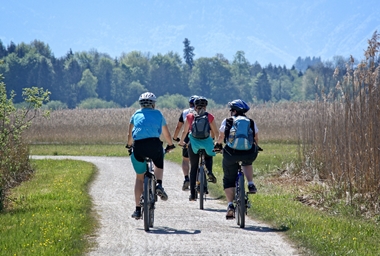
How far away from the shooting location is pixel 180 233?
10.8 meters

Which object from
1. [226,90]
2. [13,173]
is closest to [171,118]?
[13,173]

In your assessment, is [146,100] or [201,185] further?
[201,185]

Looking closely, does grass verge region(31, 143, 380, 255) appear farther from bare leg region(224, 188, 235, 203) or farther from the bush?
the bush

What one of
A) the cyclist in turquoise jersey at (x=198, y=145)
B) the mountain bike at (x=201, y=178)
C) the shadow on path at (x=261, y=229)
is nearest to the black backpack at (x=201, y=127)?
the cyclist in turquoise jersey at (x=198, y=145)

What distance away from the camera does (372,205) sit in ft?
42.7

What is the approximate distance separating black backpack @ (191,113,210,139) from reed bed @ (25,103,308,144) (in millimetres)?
24578

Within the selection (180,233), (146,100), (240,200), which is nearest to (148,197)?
(180,233)

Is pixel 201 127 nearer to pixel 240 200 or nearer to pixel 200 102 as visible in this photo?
pixel 200 102

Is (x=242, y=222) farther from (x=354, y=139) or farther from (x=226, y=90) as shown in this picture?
(x=226, y=90)

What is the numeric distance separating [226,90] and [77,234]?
151610 mm

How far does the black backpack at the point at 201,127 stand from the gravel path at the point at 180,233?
137 centimetres

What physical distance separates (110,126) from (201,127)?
3335 cm

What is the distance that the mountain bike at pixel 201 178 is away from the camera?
13.6m

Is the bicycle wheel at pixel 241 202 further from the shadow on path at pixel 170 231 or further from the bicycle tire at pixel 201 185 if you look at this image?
the bicycle tire at pixel 201 185
